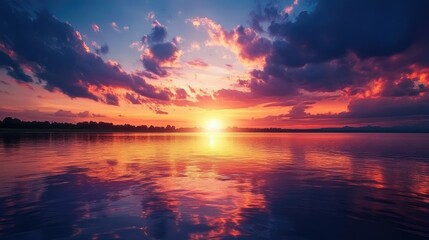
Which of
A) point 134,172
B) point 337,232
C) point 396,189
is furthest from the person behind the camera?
point 134,172

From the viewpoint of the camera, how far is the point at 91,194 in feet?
59.9

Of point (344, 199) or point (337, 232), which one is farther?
point (344, 199)

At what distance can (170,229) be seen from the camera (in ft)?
39.5

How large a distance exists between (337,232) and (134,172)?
66.9ft

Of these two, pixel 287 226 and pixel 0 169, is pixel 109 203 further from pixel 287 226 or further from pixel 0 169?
pixel 0 169

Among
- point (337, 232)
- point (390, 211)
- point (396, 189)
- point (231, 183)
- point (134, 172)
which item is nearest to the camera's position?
point (337, 232)

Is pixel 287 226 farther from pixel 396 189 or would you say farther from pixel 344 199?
pixel 396 189

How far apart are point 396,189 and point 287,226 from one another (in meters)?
13.2

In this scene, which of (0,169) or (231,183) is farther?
(0,169)

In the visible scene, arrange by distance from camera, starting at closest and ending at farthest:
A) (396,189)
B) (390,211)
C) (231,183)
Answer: (390,211) → (396,189) → (231,183)

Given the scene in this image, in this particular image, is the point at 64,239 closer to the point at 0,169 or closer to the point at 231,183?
the point at 231,183

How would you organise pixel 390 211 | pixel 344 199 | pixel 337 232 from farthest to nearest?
pixel 344 199
pixel 390 211
pixel 337 232

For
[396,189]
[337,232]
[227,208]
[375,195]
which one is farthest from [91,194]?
[396,189]

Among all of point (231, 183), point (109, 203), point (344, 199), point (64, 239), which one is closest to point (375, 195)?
point (344, 199)
